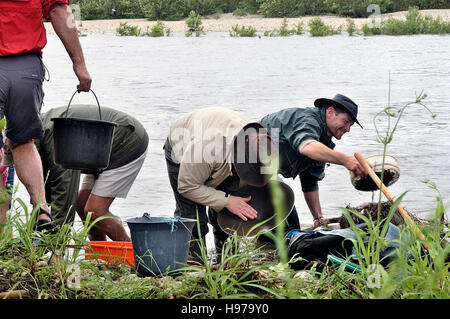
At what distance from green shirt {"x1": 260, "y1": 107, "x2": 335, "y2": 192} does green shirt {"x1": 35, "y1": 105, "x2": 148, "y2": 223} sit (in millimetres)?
917

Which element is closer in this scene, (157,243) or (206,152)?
(157,243)

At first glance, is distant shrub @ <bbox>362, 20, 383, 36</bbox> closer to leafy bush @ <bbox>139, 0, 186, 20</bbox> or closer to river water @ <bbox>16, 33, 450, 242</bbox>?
river water @ <bbox>16, 33, 450, 242</bbox>

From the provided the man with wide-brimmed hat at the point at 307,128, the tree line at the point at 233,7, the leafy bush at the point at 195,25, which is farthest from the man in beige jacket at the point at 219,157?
the tree line at the point at 233,7

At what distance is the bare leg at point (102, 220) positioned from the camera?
474 centimetres

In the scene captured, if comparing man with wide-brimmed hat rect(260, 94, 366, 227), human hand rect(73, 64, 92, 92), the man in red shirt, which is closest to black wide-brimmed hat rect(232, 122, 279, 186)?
man with wide-brimmed hat rect(260, 94, 366, 227)

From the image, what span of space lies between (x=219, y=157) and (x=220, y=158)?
0.05 feet

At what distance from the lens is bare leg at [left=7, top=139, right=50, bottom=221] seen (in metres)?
3.82

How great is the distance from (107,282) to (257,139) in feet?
4.75

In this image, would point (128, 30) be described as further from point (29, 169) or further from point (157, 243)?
point (157, 243)

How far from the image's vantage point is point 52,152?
4.57 m

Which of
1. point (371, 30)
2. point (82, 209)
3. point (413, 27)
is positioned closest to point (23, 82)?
point (82, 209)

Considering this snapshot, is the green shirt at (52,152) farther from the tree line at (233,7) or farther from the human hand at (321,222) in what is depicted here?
the tree line at (233,7)

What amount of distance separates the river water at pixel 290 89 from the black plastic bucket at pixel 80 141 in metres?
2.73
